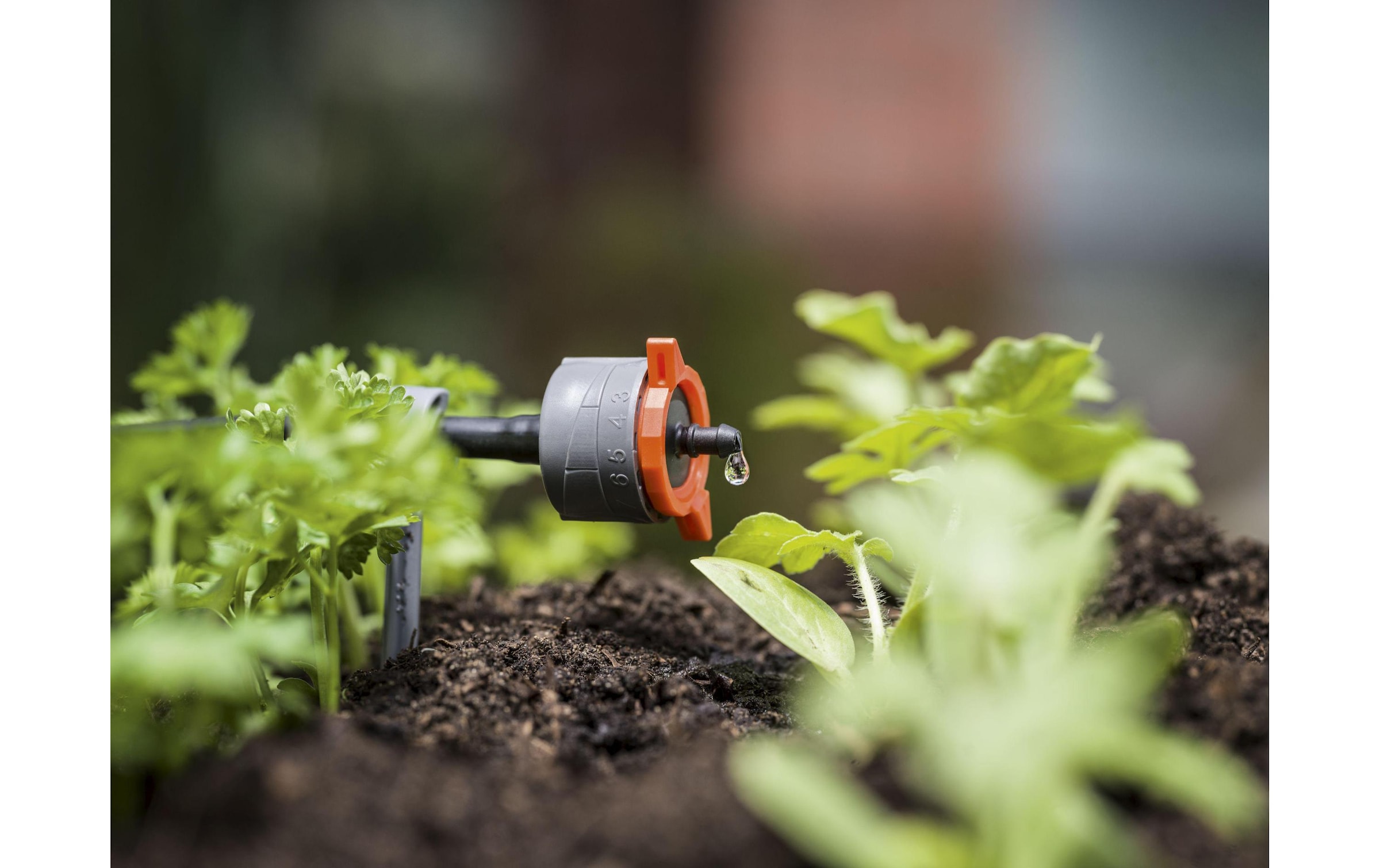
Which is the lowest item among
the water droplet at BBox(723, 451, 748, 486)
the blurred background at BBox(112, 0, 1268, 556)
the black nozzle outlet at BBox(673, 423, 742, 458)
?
the water droplet at BBox(723, 451, 748, 486)

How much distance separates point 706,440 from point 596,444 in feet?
0.23

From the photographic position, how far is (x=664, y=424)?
0.52 meters

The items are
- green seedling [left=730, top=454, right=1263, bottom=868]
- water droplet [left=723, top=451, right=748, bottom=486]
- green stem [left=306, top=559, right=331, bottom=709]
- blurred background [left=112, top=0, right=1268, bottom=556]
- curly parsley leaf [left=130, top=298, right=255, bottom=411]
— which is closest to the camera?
green seedling [left=730, top=454, right=1263, bottom=868]

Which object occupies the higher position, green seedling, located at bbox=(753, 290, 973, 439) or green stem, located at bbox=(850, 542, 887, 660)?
green seedling, located at bbox=(753, 290, 973, 439)

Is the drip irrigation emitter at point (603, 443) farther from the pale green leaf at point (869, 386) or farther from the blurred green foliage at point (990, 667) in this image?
the pale green leaf at point (869, 386)

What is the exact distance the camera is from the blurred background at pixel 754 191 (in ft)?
5.51

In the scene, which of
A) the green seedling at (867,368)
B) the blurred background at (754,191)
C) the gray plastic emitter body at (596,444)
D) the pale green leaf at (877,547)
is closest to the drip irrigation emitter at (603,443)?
the gray plastic emitter body at (596,444)

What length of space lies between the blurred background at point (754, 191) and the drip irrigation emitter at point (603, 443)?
1064 millimetres

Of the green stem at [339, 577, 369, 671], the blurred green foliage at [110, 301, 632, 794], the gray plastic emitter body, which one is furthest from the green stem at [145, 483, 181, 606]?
the gray plastic emitter body

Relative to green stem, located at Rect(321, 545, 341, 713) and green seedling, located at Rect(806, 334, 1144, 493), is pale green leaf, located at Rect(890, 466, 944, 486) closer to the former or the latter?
green seedling, located at Rect(806, 334, 1144, 493)

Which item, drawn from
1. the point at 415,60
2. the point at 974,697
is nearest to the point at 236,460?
the point at 974,697

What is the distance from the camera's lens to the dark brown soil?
0.99 ft

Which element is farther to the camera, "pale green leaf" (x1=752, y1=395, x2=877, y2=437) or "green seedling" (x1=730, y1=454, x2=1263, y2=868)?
"pale green leaf" (x1=752, y1=395, x2=877, y2=437)

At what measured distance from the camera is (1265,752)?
1.18 ft
